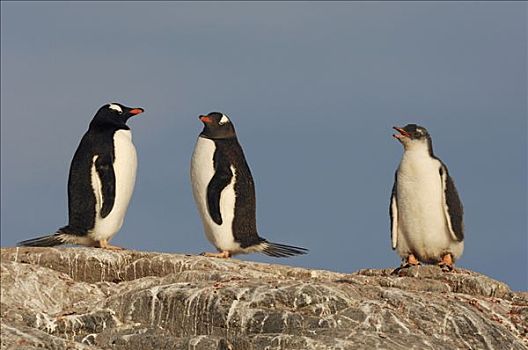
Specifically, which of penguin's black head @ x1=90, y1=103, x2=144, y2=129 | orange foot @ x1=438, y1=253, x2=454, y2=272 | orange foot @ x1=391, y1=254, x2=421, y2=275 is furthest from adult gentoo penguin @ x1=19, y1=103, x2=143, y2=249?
orange foot @ x1=438, y1=253, x2=454, y2=272

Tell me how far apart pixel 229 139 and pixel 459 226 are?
387 cm

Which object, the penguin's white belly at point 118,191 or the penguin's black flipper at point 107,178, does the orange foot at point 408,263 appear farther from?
the penguin's black flipper at point 107,178

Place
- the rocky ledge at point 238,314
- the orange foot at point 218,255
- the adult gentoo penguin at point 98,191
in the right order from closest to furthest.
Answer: the rocky ledge at point 238,314 → the orange foot at point 218,255 → the adult gentoo penguin at point 98,191

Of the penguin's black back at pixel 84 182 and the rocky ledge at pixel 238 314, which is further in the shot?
the penguin's black back at pixel 84 182

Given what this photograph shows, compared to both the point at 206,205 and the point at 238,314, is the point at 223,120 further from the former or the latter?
the point at 238,314

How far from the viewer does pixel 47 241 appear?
17.0 m

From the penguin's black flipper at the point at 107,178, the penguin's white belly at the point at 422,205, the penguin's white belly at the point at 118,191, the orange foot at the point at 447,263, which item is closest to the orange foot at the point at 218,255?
the penguin's white belly at the point at 118,191

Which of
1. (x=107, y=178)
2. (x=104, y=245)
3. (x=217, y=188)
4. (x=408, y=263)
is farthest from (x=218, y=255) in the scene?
(x=408, y=263)

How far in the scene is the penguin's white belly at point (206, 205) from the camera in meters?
17.5

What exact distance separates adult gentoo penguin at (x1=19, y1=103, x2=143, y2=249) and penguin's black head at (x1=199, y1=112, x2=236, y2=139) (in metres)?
1.29

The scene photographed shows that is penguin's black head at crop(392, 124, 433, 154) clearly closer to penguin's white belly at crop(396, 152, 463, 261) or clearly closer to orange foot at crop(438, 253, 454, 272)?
penguin's white belly at crop(396, 152, 463, 261)

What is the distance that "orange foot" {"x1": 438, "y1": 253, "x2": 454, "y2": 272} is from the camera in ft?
54.1

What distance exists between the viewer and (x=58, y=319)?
13141 millimetres

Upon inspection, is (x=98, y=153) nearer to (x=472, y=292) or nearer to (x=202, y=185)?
(x=202, y=185)
